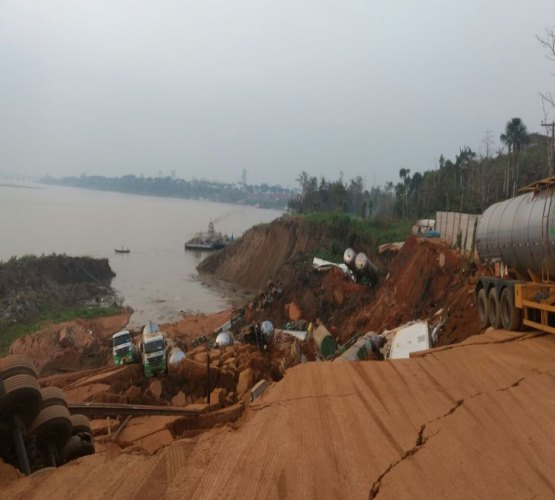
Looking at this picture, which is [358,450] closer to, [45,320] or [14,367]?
[14,367]

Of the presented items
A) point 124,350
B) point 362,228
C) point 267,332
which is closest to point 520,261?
point 267,332

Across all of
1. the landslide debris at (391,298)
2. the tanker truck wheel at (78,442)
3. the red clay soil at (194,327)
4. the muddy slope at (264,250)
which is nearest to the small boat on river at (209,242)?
the muddy slope at (264,250)

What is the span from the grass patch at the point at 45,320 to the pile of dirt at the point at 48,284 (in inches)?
32.7

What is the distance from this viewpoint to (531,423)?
15.9 ft

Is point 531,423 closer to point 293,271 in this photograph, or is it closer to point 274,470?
point 274,470

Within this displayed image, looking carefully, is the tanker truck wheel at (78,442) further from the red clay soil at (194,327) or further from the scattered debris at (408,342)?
the red clay soil at (194,327)

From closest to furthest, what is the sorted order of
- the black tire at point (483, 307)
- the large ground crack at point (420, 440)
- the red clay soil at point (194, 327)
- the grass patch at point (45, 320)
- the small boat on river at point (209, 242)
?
1. the large ground crack at point (420, 440)
2. the black tire at point (483, 307)
3. the red clay soil at point (194, 327)
4. the grass patch at point (45, 320)
5. the small boat on river at point (209, 242)

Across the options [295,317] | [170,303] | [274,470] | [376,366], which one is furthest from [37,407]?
[170,303]

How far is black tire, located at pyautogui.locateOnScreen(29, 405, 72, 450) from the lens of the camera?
5.68 metres

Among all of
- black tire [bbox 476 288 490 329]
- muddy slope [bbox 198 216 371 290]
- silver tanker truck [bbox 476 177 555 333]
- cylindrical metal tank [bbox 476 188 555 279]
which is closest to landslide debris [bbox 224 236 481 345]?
black tire [bbox 476 288 490 329]

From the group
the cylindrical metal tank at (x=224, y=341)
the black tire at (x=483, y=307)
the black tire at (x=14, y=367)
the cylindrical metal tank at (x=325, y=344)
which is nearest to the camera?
the black tire at (x=14, y=367)

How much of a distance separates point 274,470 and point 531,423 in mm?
2684

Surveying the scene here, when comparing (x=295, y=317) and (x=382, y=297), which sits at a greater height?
(x=382, y=297)

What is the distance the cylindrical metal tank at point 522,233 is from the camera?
888cm
